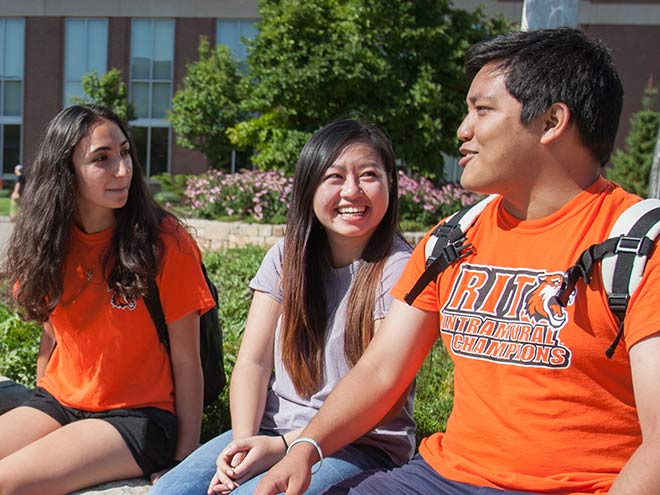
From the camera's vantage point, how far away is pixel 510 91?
202 centimetres

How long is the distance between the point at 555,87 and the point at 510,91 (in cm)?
12

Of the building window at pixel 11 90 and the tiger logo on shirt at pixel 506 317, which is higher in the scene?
the building window at pixel 11 90

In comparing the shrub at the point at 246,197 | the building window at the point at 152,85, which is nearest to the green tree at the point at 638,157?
the shrub at the point at 246,197

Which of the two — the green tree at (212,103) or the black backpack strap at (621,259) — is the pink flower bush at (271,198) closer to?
the black backpack strap at (621,259)

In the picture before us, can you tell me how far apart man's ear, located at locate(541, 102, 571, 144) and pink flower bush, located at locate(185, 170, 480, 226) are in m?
9.19

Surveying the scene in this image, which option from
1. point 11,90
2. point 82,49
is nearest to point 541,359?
point 82,49

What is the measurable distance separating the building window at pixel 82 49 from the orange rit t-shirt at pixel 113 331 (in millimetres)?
32401

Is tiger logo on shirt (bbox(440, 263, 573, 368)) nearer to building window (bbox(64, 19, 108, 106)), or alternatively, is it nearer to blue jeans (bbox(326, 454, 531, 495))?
blue jeans (bbox(326, 454, 531, 495))

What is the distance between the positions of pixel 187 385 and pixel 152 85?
31868 millimetres

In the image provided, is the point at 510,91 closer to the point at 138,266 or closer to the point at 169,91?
the point at 138,266

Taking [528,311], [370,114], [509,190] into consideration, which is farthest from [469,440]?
[370,114]

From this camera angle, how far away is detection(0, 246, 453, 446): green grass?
13.9 ft

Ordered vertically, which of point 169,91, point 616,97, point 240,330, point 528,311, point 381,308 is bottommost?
point 240,330

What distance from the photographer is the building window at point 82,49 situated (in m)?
33.4
